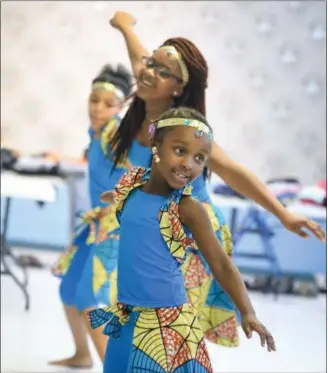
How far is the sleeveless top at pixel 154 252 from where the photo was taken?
1865 mm

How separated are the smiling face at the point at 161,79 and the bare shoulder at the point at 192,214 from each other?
0.59m

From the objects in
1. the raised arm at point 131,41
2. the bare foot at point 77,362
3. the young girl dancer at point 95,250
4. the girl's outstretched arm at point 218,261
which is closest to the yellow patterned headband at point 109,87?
the young girl dancer at point 95,250

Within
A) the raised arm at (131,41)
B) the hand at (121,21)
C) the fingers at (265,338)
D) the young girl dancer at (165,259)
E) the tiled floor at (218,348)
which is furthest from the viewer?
the tiled floor at (218,348)

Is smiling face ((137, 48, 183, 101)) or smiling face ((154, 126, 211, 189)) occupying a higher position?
smiling face ((137, 48, 183, 101))

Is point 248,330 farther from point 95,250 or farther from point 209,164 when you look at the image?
point 95,250

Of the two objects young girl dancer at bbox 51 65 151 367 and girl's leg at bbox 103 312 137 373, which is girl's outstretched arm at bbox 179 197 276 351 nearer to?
girl's leg at bbox 103 312 137 373

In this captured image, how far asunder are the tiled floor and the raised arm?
1216 millimetres

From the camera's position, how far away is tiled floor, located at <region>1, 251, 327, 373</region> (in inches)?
136

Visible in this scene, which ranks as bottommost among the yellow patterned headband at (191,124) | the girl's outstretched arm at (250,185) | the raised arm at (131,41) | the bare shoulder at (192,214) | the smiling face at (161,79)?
the bare shoulder at (192,214)

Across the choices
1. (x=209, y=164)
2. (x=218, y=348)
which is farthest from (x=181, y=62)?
(x=218, y=348)

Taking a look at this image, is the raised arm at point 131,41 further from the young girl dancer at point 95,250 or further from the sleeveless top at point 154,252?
the sleeveless top at point 154,252

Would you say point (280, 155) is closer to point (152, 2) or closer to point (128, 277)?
point (152, 2)

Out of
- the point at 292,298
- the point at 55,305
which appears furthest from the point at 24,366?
the point at 292,298

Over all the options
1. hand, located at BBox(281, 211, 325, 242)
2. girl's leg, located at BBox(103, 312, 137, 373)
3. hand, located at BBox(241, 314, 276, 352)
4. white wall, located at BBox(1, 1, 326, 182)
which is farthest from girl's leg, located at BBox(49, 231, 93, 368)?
white wall, located at BBox(1, 1, 326, 182)
